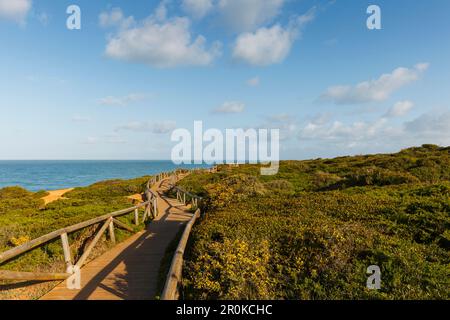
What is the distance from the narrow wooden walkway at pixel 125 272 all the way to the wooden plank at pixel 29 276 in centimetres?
25

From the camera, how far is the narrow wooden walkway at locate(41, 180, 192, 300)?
5809 millimetres

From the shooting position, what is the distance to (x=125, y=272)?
710 cm

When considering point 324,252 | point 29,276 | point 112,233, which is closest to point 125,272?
point 29,276

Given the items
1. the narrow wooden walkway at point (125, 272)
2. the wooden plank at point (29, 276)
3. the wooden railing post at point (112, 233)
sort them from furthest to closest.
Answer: the wooden railing post at point (112, 233), the narrow wooden walkway at point (125, 272), the wooden plank at point (29, 276)

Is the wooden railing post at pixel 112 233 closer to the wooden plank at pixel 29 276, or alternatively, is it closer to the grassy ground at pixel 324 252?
the wooden plank at pixel 29 276

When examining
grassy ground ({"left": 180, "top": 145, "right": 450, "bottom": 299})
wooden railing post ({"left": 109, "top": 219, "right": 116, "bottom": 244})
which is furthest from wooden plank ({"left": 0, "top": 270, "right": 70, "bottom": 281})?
grassy ground ({"left": 180, "top": 145, "right": 450, "bottom": 299})

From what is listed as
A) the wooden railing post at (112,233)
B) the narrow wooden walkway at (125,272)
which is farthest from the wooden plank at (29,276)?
the wooden railing post at (112,233)

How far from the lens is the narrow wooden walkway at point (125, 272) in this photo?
581 cm

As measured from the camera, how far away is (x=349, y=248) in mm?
5121

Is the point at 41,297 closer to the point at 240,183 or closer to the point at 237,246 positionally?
the point at 237,246

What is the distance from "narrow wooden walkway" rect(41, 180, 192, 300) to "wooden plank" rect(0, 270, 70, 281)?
9.7 inches

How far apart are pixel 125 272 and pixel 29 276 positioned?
2308 millimetres
